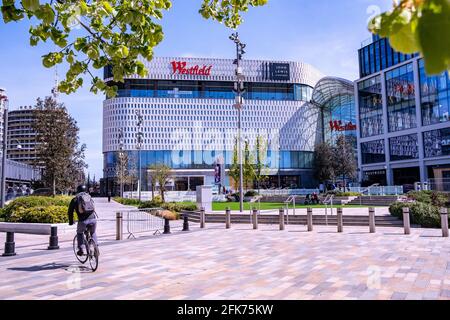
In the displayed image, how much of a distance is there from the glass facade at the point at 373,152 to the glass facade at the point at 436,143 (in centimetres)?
841

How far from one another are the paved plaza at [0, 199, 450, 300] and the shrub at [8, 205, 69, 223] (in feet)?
11.0

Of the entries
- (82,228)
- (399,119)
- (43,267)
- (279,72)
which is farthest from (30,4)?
(279,72)

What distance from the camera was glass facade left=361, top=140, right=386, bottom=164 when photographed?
59.5m

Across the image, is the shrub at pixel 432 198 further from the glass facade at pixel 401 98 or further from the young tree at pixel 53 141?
the glass facade at pixel 401 98

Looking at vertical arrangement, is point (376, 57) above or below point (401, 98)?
above

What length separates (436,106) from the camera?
49531 millimetres

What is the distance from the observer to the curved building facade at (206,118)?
90.0 metres

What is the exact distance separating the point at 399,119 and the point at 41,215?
5083 cm

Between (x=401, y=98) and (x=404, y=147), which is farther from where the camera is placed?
(x=401, y=98)

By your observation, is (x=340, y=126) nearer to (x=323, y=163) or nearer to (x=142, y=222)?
(x=323, y=163)

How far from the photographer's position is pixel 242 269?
937 centimetres
